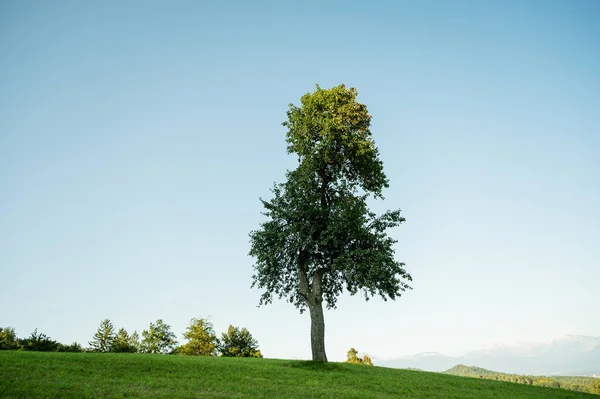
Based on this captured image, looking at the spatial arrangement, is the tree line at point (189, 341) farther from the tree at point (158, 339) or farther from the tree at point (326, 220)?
the tree at point (326, 220)

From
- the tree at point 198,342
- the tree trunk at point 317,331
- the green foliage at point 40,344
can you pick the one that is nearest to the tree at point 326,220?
the tree trunk at point 317,331

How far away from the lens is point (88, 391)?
1667 cm

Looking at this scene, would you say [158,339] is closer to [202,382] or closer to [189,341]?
[189,341]

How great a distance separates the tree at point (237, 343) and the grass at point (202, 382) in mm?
63012

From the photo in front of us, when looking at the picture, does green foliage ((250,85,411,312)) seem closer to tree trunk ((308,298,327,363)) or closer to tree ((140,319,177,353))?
tree trunk ((308,298,327,363))

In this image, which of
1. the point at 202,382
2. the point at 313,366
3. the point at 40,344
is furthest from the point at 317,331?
the point at 40,344

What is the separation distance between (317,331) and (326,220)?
9.53 meters

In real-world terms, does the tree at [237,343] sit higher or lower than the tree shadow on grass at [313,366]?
lower

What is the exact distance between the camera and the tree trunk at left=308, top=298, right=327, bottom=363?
1273 inches

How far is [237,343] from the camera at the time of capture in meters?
92.3

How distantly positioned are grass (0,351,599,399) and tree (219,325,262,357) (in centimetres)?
6301

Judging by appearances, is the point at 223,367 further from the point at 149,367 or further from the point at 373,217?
the point at 373,217

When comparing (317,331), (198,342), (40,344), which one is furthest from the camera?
(198,342)

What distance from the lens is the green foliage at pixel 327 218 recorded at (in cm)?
3325
